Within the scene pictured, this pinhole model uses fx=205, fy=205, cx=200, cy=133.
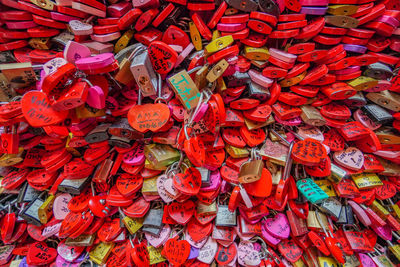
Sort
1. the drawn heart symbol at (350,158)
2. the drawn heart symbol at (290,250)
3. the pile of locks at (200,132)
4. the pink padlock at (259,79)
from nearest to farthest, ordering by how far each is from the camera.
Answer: the pile of locks at (200,132) → the pink padlock at (259,79) → the drawn heart symbol at (350,158) → the drawn heart symbol at (290,250)

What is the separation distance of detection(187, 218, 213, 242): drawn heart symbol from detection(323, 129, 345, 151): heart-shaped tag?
2.37ft

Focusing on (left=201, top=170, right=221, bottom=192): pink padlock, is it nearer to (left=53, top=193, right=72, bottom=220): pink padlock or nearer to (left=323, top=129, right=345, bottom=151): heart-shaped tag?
(left=323, top=129, right=345, bottom=151): heart-shaped tag

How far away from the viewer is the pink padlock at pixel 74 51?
68 cm

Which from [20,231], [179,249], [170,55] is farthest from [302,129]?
[20,231]

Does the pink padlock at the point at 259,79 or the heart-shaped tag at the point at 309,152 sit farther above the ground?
the pink padlock at the point at 259,79

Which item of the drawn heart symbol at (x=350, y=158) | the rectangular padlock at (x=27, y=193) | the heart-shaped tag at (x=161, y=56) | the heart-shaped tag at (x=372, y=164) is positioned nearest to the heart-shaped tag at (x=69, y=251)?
the rectangular padlock at (x=27, y=193)

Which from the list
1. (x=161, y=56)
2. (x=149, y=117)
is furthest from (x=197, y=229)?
(x=161, y=56)

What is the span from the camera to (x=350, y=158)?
1.00 m

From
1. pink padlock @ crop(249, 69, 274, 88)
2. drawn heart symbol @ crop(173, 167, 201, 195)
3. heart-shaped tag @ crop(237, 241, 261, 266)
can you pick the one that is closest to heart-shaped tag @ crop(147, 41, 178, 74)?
pink padlock @ crop(249, 69, 274, 88)

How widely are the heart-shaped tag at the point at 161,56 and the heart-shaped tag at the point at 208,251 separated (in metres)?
0.92

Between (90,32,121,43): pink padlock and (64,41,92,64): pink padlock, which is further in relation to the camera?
(90,32,121,43): pink padlock

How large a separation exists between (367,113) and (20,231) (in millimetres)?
1888

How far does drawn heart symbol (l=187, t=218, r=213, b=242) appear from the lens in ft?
3.48

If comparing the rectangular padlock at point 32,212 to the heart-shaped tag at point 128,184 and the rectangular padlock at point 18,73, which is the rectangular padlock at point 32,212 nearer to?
the heart-shaped tag at point 128,184
